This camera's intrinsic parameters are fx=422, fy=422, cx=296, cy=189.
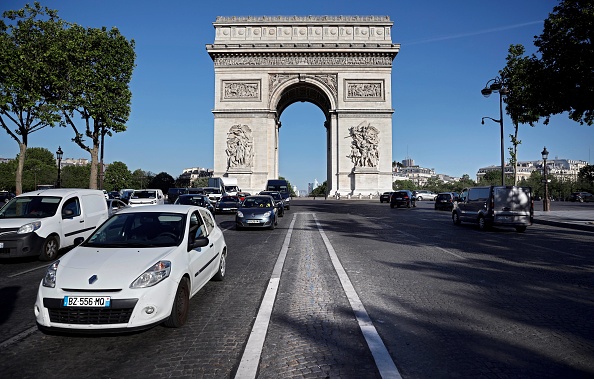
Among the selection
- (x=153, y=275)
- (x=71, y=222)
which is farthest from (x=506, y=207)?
(x=153, y=275)

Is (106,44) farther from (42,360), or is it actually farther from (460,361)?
(460,361)

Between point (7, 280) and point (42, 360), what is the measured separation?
4.56m

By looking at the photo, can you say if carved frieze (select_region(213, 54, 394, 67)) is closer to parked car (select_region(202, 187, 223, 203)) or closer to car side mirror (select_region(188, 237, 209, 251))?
parked car (select_region(202, 187, 223, 203))

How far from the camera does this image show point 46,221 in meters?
9.53

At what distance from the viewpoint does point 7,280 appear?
293 inches

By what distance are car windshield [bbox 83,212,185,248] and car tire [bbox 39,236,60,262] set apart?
4.67m

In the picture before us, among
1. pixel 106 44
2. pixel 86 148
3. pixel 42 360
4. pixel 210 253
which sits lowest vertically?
pixel 42 360

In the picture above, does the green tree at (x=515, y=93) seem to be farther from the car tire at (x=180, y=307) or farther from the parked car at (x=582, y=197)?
the parked car at (x=582, y=197)

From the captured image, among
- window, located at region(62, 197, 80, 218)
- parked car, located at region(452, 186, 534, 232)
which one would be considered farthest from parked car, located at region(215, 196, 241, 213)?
window, located at region(62, 197, 80, 218)

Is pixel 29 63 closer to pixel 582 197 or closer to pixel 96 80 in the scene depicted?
pixel 96 80

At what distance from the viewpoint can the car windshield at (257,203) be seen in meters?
18.0

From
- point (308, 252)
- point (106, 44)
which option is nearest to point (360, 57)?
point (106, 44)

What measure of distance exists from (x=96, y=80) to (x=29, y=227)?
18242mm

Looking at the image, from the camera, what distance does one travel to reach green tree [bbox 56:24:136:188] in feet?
77.2
